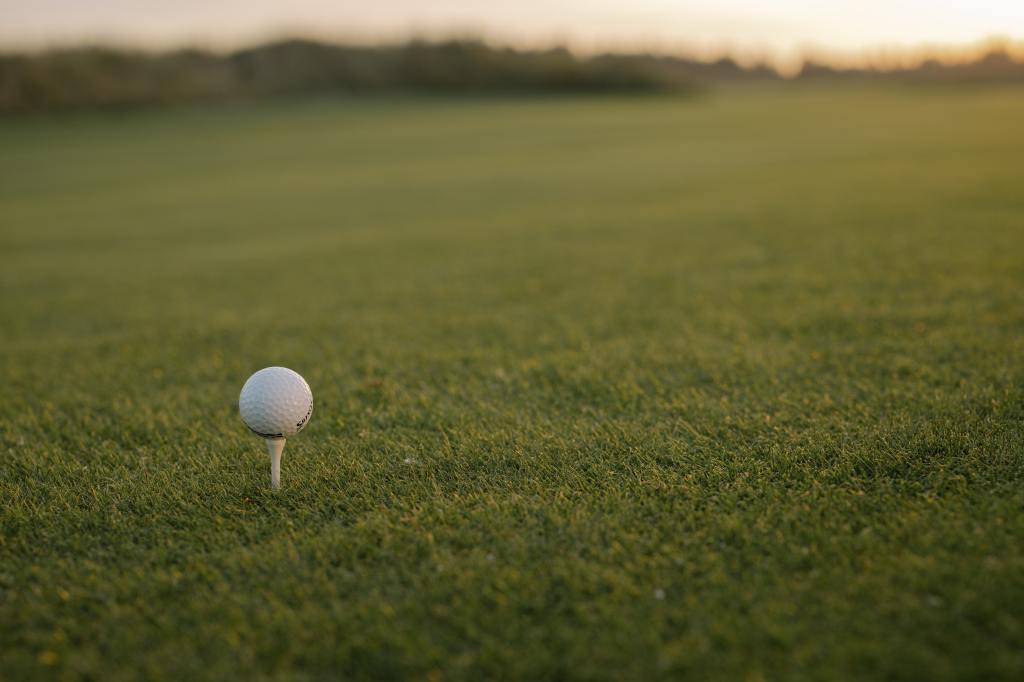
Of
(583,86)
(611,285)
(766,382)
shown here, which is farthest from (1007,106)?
(766,382)

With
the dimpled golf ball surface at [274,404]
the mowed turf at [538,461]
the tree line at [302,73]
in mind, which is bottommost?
the mowed turf at [538,461]

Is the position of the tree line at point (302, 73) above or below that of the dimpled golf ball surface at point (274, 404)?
above

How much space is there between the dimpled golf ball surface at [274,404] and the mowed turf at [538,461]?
40 cm

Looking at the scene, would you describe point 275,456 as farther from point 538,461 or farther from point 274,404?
point 538,461

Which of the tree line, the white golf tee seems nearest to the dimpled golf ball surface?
the white golf tee

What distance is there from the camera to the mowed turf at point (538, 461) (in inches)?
83.4

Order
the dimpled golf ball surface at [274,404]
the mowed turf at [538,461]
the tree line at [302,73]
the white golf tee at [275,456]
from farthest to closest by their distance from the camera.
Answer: the tree line at [302,73] → the white golf tee at [275,456] → the dimpled golf ball surface at [274,404] → the mowed turf at [538,461]

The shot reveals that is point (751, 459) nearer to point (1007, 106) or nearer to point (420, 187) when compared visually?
point (420, 187)

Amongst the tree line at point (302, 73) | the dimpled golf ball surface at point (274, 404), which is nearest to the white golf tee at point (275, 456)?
the dimpled golf ball surface at point (274, 404)

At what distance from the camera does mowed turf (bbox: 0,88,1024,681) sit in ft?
6.95

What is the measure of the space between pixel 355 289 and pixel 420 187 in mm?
9407

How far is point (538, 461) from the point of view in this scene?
122 inches

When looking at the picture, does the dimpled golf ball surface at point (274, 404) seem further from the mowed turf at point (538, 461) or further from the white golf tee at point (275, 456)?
the mowed turf at point (538, 461)

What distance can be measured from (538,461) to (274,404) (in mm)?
1224
